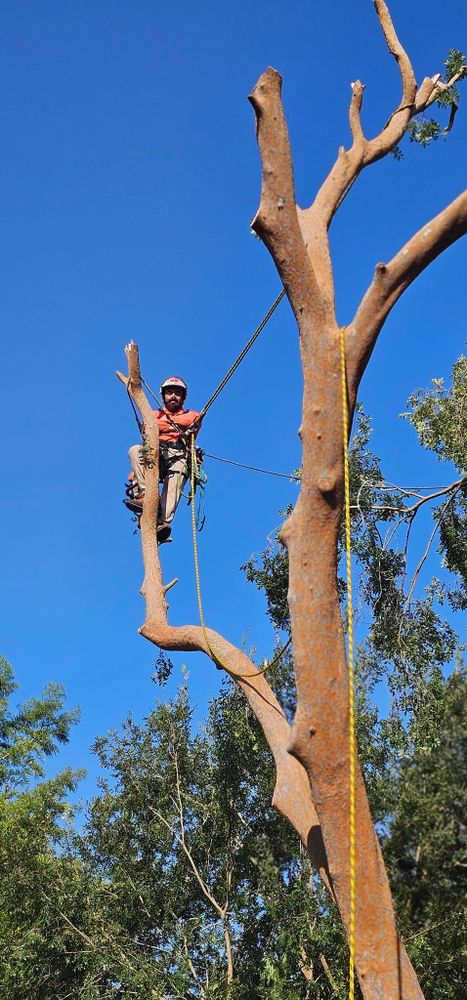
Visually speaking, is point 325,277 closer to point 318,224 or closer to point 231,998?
point 318,224

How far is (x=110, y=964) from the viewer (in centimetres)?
901

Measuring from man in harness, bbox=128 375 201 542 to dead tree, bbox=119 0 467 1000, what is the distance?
3.38 metres

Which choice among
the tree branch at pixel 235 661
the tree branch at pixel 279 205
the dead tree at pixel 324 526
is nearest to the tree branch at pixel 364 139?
the dead tree at pixel 324 526

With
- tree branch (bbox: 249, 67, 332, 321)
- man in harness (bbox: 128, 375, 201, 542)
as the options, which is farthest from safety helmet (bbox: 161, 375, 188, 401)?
tree branch (bbox: 249, 67, 332, 321)

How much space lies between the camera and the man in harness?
8328mm

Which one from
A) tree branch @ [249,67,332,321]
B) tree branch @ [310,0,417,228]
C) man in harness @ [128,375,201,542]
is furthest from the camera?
man in harness @ [128,375,201,542]

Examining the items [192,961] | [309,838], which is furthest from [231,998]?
[309,838]

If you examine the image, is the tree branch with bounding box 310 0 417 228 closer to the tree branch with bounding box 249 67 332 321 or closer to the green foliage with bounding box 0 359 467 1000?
the tree branch with bounding box 249 67 332 321

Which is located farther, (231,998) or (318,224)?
(231,998)

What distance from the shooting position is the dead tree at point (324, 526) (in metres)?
4.52

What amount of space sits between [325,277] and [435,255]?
2.27 ft

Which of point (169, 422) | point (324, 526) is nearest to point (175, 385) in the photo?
point (169, 422)

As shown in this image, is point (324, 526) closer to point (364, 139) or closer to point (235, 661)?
point (235, 661)

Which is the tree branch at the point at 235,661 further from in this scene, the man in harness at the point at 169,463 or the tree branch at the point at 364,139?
the tree branch at the point at 364,139
